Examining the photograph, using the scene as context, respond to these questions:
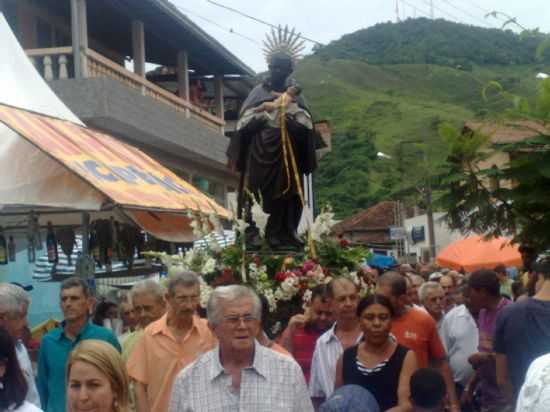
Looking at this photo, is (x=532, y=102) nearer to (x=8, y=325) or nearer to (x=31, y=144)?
(x=8, y=325)

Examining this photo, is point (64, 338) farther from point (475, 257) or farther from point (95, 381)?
point (475, 257)

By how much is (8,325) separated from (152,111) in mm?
13012

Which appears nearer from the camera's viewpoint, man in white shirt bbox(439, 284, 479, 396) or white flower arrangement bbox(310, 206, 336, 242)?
white flower arrangement bbox(310, 206, 336, 242)

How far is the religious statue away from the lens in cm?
904

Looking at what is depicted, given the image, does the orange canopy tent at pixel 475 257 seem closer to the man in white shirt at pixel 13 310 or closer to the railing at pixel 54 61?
the railing at pixel 54 61

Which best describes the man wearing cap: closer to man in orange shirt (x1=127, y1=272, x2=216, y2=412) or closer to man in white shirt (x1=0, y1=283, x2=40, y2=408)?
man in orange shirt (x1=127, y1=272, x2=216, y2=412)

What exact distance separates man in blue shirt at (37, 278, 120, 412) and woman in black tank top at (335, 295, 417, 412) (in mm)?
1774

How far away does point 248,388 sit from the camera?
5.18 meters

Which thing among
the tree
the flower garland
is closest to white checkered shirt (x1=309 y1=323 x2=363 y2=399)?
the flower garland

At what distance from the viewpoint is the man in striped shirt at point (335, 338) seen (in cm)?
686

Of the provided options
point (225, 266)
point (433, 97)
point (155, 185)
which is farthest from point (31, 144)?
point (433, 97)

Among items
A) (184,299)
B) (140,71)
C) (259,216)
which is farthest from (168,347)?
(140,71)

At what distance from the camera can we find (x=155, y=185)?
34.4ft

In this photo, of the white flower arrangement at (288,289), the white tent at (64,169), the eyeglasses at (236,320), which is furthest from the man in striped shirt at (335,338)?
the white tent at (64,169)
